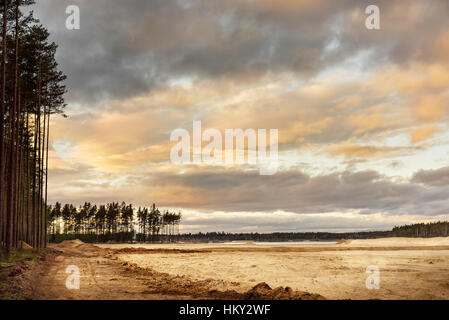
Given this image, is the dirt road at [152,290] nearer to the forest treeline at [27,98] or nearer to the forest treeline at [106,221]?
the forest treeline at [27,98]

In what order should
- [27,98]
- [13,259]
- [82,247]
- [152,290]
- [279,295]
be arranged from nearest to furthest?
[279,295] < [152,290] < [13,259] < [27,98] < [82,247]

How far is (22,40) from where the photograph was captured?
1499 inches

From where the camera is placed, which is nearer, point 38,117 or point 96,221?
point 38,117

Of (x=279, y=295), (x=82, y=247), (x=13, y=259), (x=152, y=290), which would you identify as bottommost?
(x=82, y=247)

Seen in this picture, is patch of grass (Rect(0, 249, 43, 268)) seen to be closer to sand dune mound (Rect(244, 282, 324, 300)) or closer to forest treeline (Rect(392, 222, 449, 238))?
sand dune mound (Rect(244, 282, 324, 300))

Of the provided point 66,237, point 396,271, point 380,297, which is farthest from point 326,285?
point 66,237

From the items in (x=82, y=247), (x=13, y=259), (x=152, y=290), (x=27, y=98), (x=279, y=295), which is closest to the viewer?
(x=279, y=295)

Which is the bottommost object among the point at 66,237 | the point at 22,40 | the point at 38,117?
the point at 66,237

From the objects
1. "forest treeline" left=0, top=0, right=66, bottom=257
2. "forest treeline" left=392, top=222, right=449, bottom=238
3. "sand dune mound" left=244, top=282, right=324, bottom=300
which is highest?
"forest treeline" left=0, top=0, right=66, bottom=257

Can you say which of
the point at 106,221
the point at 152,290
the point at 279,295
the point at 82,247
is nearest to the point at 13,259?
the point at 152,290

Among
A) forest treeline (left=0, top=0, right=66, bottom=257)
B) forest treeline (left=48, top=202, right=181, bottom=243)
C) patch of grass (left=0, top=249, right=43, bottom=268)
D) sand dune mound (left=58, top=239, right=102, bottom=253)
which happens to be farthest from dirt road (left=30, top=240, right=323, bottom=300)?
forest treeline (left=48, top=202, right=181, bottom=243)

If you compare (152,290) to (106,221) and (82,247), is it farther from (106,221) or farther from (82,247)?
(106,221)
